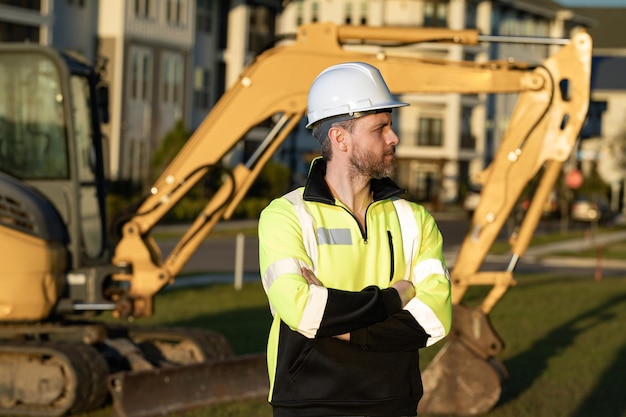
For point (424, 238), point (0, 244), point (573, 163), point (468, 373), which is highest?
point (424, 238)

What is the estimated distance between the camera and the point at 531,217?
13.2 meters

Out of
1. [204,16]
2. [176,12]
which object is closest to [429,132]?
[204,16]

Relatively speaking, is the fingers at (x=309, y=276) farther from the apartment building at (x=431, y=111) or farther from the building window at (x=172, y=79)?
the apartment building at (x=431, y=111)

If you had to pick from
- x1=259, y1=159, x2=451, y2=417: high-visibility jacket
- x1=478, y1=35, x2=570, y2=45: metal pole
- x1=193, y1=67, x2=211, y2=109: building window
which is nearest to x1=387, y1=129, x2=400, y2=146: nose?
x1=259, y1=159, x2=451, y2=417: high-visibility jacket

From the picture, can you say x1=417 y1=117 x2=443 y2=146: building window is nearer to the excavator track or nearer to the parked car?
the parked car

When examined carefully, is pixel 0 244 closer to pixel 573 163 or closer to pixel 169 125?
pixel 169 125

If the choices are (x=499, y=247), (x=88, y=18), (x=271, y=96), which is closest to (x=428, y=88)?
(x=271, y=96)

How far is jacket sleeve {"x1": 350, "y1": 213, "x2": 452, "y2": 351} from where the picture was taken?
5418mm

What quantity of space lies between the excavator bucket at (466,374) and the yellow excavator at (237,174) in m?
0.01

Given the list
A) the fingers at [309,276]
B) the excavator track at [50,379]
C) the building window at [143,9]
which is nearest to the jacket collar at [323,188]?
the fingers at [309,276]

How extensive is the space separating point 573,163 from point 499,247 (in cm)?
5669

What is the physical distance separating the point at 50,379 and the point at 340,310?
706 centimetres

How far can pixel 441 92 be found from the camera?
12.8 m

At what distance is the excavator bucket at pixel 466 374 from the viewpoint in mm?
12641
